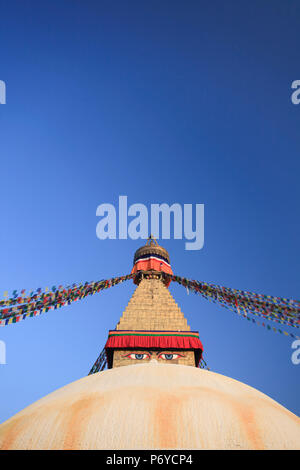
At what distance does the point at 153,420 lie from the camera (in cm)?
195

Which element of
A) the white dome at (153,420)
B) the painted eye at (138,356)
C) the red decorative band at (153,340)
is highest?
the red decorative band at (153,340)

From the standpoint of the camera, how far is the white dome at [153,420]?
1.84 meters

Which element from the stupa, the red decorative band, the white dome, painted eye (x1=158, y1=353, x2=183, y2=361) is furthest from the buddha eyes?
the white dome

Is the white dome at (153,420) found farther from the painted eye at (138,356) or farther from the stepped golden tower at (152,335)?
the painted eye at (138,356)

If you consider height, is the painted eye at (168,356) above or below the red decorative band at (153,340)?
below

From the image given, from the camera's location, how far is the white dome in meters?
1.84

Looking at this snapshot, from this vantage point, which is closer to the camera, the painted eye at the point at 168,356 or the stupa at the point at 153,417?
the stupa at the point at 153,417

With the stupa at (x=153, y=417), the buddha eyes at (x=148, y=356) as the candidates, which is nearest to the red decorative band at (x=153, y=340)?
the buddha eyes at (x=148, y=356)

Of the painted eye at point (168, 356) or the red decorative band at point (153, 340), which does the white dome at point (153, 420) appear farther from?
the painted eye at point (168, 356)

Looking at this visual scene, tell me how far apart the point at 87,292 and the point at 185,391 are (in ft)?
31.1

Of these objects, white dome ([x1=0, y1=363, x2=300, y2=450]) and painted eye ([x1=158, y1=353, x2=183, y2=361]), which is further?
painted eye ([x1=158, y1=353, x2=183, y2=361])

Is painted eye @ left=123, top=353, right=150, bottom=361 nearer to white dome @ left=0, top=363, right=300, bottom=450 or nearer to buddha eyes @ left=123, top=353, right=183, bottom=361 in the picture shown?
buddha eyes @ left=123, top=353, right=183, bottom=361

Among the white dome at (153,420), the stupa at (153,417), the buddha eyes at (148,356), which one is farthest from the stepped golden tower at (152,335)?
the white dome at (153,420)
